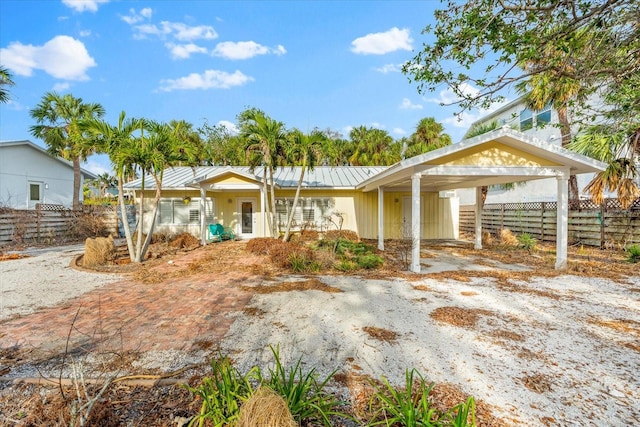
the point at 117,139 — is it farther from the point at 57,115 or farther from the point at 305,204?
the point at 57,115

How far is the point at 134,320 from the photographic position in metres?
4.64

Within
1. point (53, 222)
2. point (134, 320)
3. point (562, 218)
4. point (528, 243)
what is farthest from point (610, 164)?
point (53, 222)

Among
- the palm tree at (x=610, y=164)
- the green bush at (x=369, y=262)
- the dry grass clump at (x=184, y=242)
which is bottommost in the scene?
→ the green bush at (x=369, y=262)

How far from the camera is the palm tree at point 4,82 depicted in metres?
10.4

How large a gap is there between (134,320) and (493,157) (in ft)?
28.7

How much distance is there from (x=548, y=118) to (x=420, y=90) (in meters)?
15.0

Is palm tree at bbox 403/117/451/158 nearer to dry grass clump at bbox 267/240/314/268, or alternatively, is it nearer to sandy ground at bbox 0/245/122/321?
dry grass clump at bbox 267/240/314/268

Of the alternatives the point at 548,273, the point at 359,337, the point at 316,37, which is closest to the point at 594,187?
the point at 548,273

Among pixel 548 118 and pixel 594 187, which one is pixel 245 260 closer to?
pixel 594 187

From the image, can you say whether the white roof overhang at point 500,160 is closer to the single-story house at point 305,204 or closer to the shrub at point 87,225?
the single-story house at point 305,204

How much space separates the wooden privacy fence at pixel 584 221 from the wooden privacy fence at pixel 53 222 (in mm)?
19893

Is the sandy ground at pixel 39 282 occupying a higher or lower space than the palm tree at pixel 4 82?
lower

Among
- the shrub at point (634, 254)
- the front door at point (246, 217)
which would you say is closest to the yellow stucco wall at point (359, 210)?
the front door at point (246, 217)

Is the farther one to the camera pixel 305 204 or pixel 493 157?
pixel 305 204
